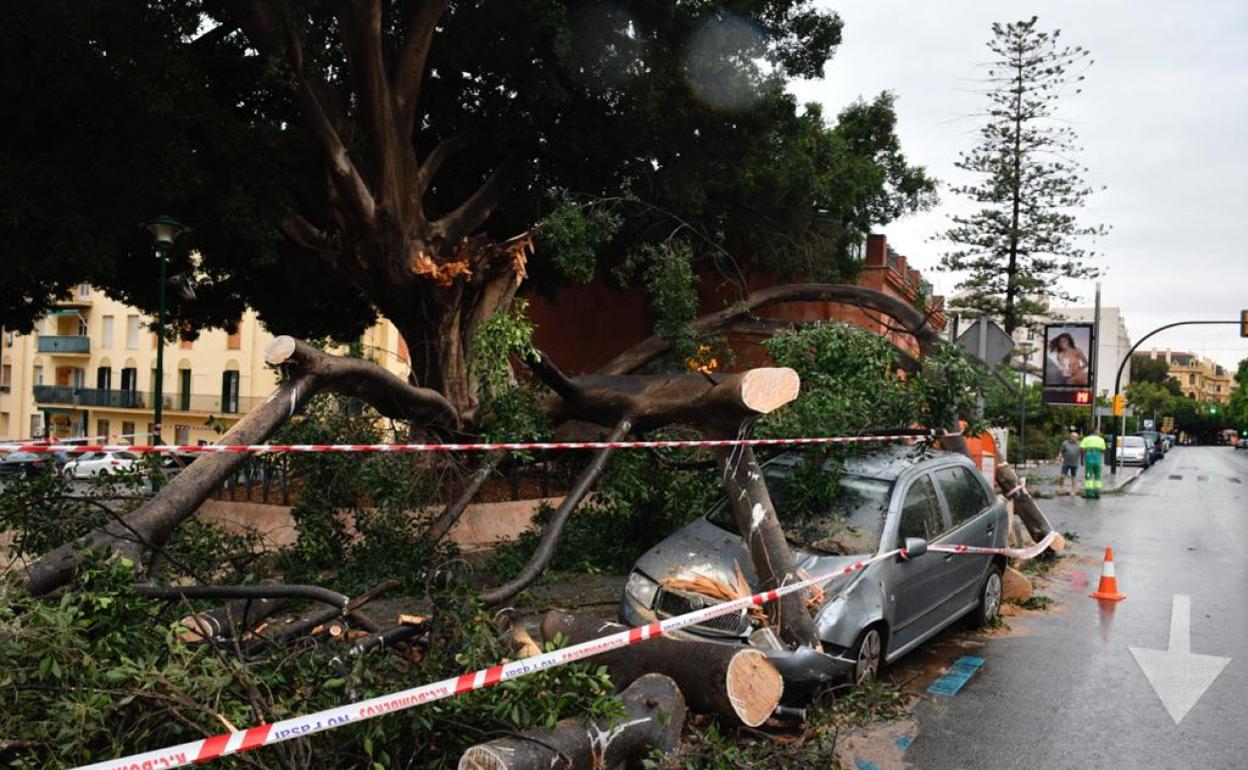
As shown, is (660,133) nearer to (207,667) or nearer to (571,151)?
(571,151)

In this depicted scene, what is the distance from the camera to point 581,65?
13203 mm

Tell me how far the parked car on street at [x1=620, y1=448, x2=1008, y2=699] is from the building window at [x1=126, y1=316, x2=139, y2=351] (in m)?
47.8

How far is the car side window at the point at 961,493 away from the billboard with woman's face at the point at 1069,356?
740 inches

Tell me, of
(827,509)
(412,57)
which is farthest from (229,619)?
(412,57)

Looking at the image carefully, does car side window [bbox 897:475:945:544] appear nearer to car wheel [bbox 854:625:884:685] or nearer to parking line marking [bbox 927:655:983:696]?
car wheel [bbox 854:625:884:685]

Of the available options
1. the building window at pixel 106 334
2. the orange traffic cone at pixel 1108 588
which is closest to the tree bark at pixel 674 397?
the orange traffic cone at pixel 1108 588

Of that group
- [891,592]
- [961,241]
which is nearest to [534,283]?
[891,592]

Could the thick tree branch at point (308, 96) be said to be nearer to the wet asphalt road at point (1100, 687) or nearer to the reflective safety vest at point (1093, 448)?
the wet asphalt road at point (1100, 687)

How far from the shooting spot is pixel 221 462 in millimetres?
5719

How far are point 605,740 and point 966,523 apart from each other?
4516 mm

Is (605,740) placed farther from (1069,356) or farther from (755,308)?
(1069,356)

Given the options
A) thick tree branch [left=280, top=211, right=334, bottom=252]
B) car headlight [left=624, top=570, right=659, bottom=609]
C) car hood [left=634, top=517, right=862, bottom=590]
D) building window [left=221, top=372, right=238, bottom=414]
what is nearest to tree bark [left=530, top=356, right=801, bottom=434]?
car hood [left=634, top=517, right=862, bottom=590]

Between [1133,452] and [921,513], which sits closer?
[921,513]

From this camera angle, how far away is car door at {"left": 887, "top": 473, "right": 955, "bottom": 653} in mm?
6188
